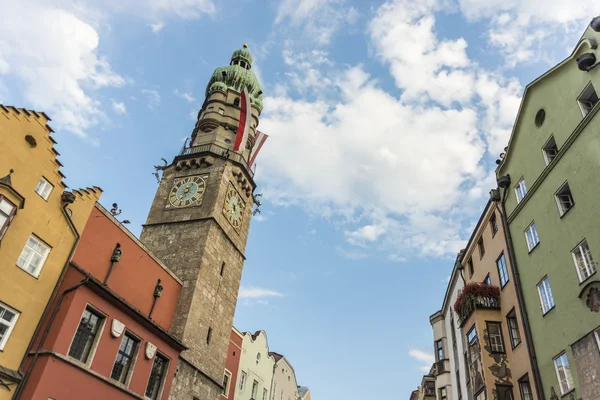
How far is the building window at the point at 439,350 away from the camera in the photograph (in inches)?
1299

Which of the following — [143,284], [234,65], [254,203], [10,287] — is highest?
[234,65]

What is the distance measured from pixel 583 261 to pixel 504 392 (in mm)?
7644

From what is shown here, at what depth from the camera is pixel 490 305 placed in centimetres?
2402

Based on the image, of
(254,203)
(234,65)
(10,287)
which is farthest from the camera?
(234,65)

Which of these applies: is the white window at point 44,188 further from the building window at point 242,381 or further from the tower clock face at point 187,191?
the building window at point 242,381

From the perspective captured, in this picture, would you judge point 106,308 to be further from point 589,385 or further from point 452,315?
point 452,315

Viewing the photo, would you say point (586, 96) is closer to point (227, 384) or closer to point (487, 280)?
point (487, 280)

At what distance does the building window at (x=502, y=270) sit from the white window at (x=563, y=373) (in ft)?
19.2

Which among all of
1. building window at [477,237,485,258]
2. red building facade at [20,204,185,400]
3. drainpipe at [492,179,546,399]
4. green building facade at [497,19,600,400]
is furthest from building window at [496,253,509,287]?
red building facade at [20,204,185,400]

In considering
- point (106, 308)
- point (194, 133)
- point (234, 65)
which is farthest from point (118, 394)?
point (234, 65)

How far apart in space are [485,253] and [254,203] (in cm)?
1942

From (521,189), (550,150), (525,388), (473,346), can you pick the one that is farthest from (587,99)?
(473,346)

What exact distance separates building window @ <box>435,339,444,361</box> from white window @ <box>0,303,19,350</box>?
26.2 metres

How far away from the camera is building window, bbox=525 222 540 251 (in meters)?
21.1
